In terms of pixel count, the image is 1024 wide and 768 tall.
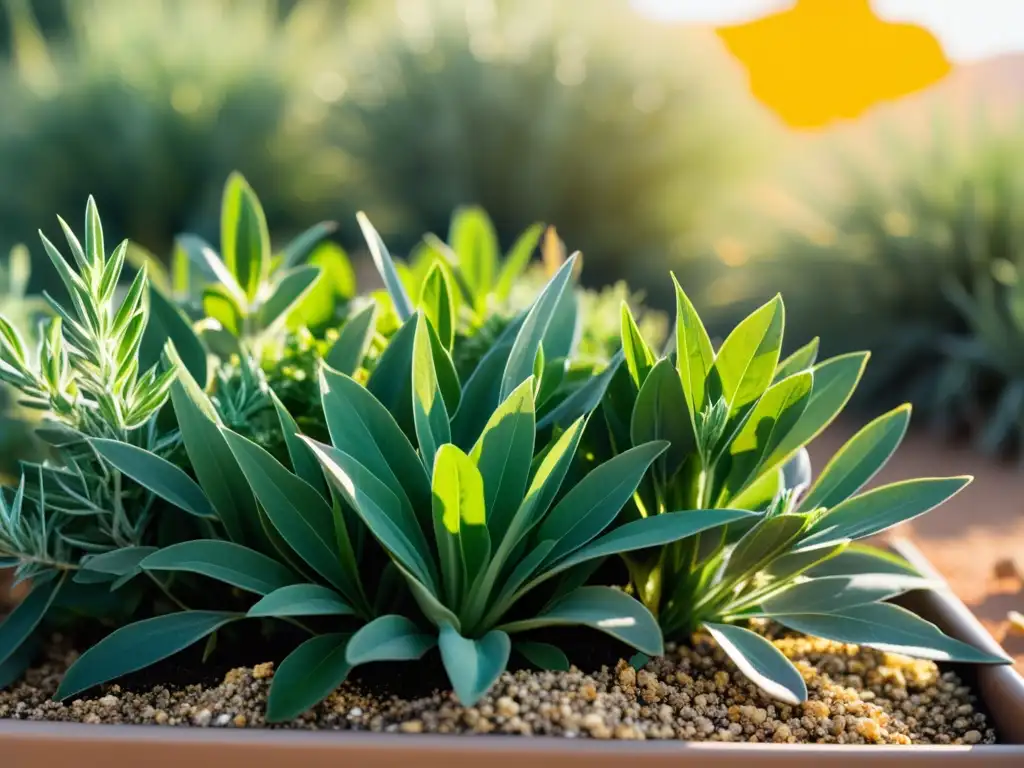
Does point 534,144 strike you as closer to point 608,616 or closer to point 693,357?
point 693,357

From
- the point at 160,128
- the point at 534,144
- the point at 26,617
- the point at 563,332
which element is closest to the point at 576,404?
the point at 563,332

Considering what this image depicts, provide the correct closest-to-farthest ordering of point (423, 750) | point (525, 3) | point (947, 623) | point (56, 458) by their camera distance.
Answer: point (423, 750) → point (947, 623) → point (56, 458) → point (525, 3)

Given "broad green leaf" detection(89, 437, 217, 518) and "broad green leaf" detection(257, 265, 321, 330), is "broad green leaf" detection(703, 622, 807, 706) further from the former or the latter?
"broad green leaf" detection(257, 265, 321, 330)

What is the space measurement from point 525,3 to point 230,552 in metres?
4.04

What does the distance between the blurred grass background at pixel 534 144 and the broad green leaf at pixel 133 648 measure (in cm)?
267

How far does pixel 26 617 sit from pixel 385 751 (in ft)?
1.85

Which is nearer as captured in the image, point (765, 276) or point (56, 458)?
point (56, 458)

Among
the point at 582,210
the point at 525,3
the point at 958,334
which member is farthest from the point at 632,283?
the point at 525,3

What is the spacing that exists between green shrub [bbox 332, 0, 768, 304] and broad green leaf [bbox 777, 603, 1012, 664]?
2.90m

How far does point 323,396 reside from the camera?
113cm

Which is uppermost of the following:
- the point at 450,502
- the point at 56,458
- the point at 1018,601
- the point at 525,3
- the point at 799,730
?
the point at 525,3

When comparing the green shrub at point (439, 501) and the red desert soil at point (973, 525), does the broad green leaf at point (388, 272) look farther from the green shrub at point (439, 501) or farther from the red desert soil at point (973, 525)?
the red desert soil at point (973, 525)

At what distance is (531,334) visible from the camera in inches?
47.6

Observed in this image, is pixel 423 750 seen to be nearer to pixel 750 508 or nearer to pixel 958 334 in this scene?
pixel 750 508
